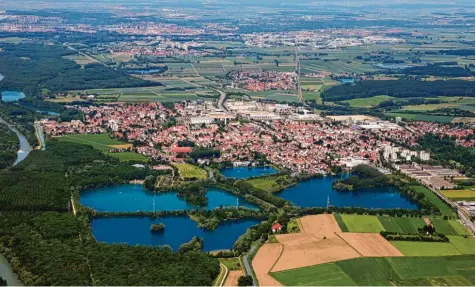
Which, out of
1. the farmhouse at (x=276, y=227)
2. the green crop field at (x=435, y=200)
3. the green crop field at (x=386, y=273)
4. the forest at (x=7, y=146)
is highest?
the green crop field at (x=386, y=273)

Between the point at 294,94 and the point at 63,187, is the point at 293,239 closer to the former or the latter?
the point at 63,187

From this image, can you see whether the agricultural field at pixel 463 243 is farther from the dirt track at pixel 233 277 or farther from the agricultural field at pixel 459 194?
the dirt track at pixel 233 277

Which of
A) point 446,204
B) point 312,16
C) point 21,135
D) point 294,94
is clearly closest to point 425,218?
point 446,204

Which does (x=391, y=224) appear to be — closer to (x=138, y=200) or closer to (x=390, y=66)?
(x=138, y=200)

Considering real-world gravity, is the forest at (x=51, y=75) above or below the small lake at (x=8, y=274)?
below

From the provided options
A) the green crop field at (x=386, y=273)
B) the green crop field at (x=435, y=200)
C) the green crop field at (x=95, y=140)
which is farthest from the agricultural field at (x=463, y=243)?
the green crop field at (x=95, y=140)

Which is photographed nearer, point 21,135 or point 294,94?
point 21,135

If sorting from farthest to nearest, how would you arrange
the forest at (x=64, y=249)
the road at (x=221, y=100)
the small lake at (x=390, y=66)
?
the small lake at (x=390, y=66)
the road at (x=221, y=100)
the forest at (x=64, y=249)
